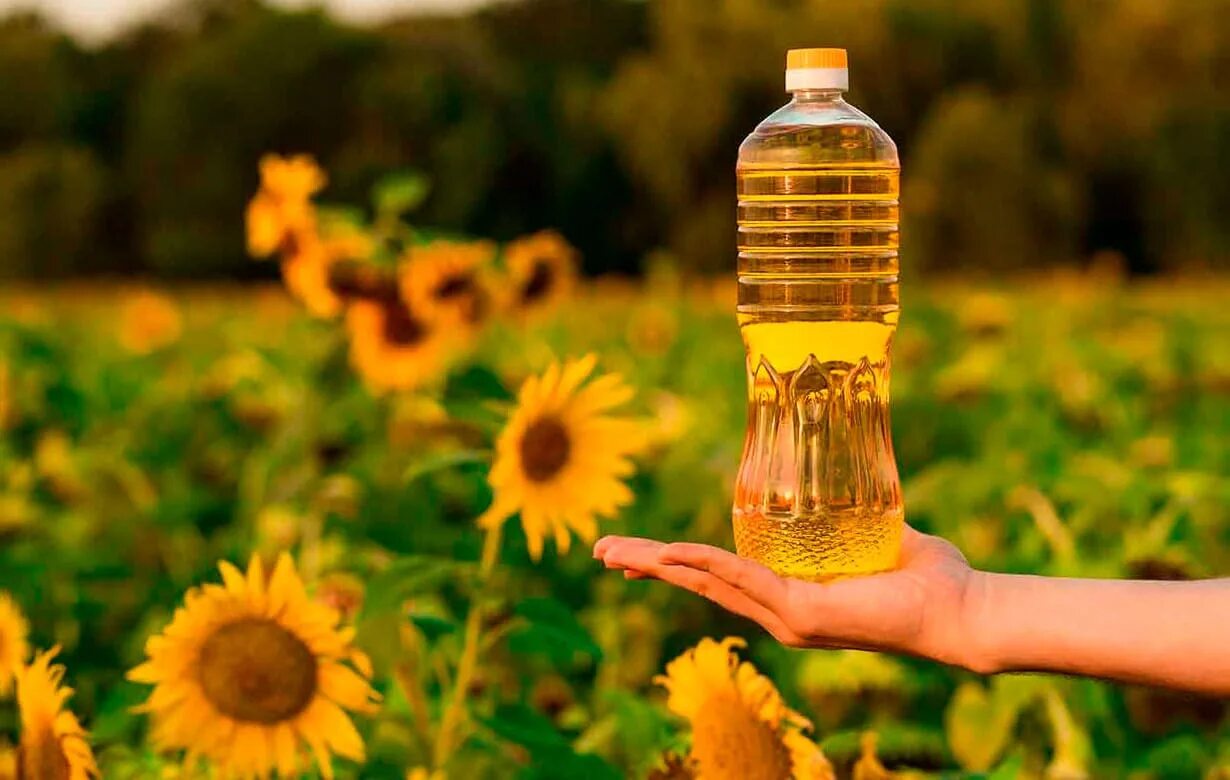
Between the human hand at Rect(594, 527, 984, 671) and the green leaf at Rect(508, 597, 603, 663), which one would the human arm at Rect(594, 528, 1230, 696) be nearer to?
the human hand at Rect(594, 527, 984, 671)

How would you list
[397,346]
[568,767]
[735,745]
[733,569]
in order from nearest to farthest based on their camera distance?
[733,569]
[735,745]
[568,767]
[397,346]

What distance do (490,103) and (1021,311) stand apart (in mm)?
17167

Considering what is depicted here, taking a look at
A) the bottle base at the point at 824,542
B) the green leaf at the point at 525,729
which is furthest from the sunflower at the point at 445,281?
the bottle base at the point at 824,542

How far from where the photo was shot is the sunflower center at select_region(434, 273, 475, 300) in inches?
163

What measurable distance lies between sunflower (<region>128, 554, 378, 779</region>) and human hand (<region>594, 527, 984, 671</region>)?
554mm

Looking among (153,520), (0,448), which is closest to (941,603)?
(153,520)

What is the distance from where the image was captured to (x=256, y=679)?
232cm

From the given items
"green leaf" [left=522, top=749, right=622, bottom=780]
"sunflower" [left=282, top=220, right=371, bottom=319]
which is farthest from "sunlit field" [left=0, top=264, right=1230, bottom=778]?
"sunflower" [left=282, top=220, right=371, bottom=319]

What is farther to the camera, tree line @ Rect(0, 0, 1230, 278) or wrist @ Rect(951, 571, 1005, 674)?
tree line @ Rect(0, 0, 1230, 278)

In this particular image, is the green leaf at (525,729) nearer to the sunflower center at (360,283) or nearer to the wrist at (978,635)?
the wrist at (978,635)

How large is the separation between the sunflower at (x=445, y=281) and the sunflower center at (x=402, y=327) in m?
0.03

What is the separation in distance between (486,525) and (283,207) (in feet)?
5.84

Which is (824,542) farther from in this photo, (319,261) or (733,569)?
(319,261)

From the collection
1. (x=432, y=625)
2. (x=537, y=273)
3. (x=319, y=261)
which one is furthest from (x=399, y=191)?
(x=432, y=625)
